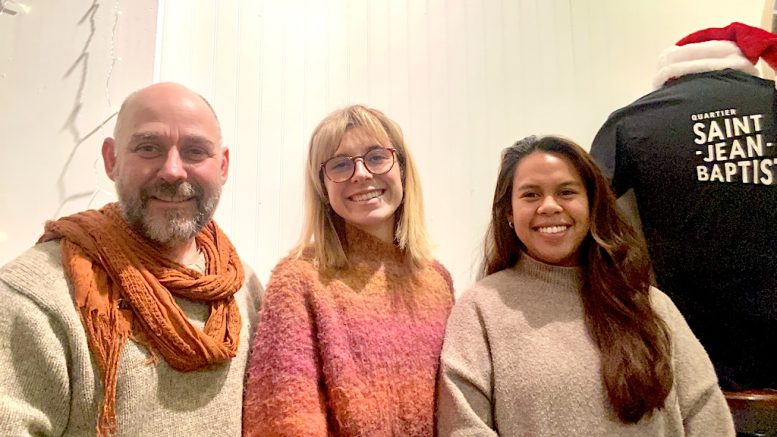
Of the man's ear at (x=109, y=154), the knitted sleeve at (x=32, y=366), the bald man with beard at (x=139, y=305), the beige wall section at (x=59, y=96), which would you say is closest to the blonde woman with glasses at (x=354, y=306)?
the bald man with beard at (x=139, y=305)

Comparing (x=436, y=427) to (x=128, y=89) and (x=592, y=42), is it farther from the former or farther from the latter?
(x=592, y=42)

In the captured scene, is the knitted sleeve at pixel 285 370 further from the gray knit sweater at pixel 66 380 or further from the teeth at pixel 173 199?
the teeth at pixel 173 199

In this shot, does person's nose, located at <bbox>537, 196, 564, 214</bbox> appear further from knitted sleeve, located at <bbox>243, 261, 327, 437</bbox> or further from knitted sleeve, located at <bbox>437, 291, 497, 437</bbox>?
knitted sleeve, located at <bbox>243, 261, 327, 437</bbox>

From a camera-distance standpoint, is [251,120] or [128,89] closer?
[128,89]

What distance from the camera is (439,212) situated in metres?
1.82

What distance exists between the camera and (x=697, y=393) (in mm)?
1063

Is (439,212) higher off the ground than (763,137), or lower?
lower

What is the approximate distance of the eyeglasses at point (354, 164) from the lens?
1.21 m

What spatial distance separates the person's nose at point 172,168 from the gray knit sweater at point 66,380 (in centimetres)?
24

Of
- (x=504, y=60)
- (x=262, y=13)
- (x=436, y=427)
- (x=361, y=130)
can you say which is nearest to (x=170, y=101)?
(x=361, y=130)

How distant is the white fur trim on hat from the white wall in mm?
395

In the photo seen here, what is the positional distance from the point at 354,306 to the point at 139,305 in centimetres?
40

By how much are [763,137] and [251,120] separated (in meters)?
1.46

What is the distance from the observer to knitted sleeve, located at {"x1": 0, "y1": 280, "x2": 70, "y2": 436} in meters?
0.84
